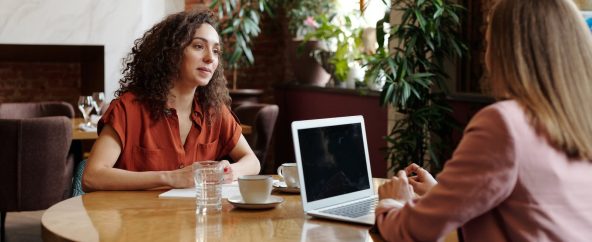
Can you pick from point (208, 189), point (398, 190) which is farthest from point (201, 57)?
point (398, 190)

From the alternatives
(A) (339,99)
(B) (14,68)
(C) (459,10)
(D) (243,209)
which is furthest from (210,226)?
(B) (14,68)

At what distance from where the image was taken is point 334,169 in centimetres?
199

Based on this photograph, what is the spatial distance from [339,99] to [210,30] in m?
3.34

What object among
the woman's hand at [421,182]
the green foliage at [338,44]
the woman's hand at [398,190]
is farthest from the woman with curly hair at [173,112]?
the green foliage at [338,44]

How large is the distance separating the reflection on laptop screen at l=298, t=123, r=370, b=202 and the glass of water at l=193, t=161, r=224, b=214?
0.24 meters

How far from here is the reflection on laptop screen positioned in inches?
75.7

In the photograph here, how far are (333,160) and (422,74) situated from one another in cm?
228

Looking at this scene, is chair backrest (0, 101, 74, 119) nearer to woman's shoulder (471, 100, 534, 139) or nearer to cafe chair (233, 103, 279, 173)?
cafe chair (233, 103, 279, 173)

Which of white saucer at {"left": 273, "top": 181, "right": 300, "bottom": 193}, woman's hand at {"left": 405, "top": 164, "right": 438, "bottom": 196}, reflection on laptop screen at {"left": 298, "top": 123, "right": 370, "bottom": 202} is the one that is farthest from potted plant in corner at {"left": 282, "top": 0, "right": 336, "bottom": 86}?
woman's hand at {"left": 405, "top": 164, "right": 438, "bottom": 196}

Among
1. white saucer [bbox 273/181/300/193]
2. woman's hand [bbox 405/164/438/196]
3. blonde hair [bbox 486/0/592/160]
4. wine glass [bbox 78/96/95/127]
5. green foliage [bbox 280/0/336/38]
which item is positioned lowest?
wine glass [bbox 78/96/95/127]

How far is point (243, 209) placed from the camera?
200cm

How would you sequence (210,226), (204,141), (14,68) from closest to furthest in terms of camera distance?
1. (210,226)
2. (204,141)
3. (14,68)

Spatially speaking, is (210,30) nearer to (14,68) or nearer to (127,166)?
(127,166)

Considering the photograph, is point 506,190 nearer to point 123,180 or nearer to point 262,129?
point 123,180
